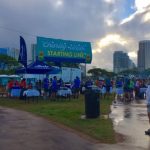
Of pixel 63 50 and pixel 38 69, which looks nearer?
pixel 38 69

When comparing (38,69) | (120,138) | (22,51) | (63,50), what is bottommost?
(120,138)

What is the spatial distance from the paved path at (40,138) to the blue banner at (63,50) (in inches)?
647

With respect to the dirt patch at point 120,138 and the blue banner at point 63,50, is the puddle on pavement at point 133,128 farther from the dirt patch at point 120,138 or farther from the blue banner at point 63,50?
the blue banner at point 63,50

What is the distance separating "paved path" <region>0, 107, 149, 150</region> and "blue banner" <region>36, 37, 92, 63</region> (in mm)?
16440

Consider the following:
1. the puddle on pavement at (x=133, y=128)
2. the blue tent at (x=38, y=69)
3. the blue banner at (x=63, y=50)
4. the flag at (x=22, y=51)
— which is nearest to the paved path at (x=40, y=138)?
the puddle on pavement at (x=133, y=128)

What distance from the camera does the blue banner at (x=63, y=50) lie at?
1270 inches

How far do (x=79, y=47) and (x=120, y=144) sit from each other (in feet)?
76.9

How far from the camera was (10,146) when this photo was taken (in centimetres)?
1084

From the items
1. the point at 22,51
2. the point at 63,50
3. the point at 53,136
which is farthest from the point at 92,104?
→ the point at 63,50

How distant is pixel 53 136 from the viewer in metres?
12.6

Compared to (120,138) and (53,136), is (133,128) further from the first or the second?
(53,136)

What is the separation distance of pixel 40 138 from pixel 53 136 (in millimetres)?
563

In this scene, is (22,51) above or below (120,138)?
above

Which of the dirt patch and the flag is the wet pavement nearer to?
the dirt patch
